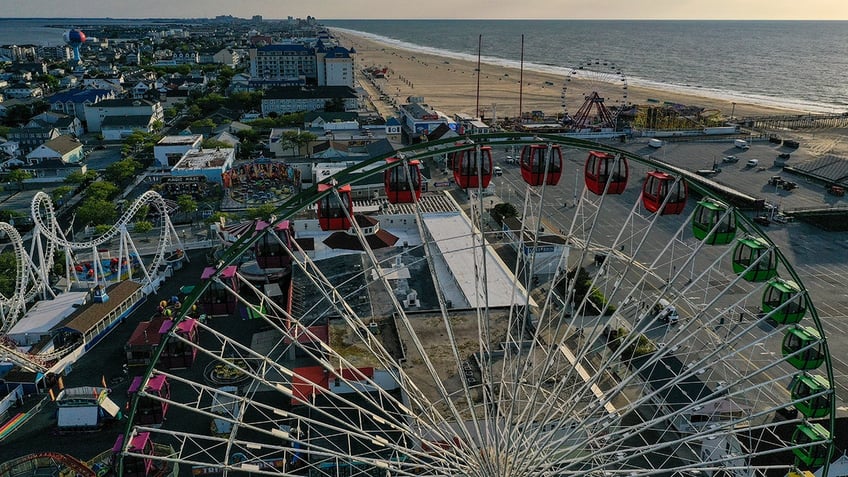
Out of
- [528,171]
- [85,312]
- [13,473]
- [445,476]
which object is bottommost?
[13,473]

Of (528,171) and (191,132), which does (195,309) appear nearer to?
(528,171)

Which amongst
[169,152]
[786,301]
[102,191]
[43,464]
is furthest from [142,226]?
[786,301]

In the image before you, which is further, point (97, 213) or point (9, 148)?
point (9, 148)

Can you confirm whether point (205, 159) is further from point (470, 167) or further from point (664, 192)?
point (664, 192)

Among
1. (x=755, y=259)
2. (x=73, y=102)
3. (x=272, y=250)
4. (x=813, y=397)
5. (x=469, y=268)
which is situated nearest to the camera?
(x=813, y=397)

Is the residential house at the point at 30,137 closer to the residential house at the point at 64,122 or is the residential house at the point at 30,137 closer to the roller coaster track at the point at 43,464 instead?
the residential house at the point at 64,122

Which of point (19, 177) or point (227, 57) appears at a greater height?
point (227, 57)

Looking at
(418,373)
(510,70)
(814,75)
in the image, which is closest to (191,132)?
(418,373)
